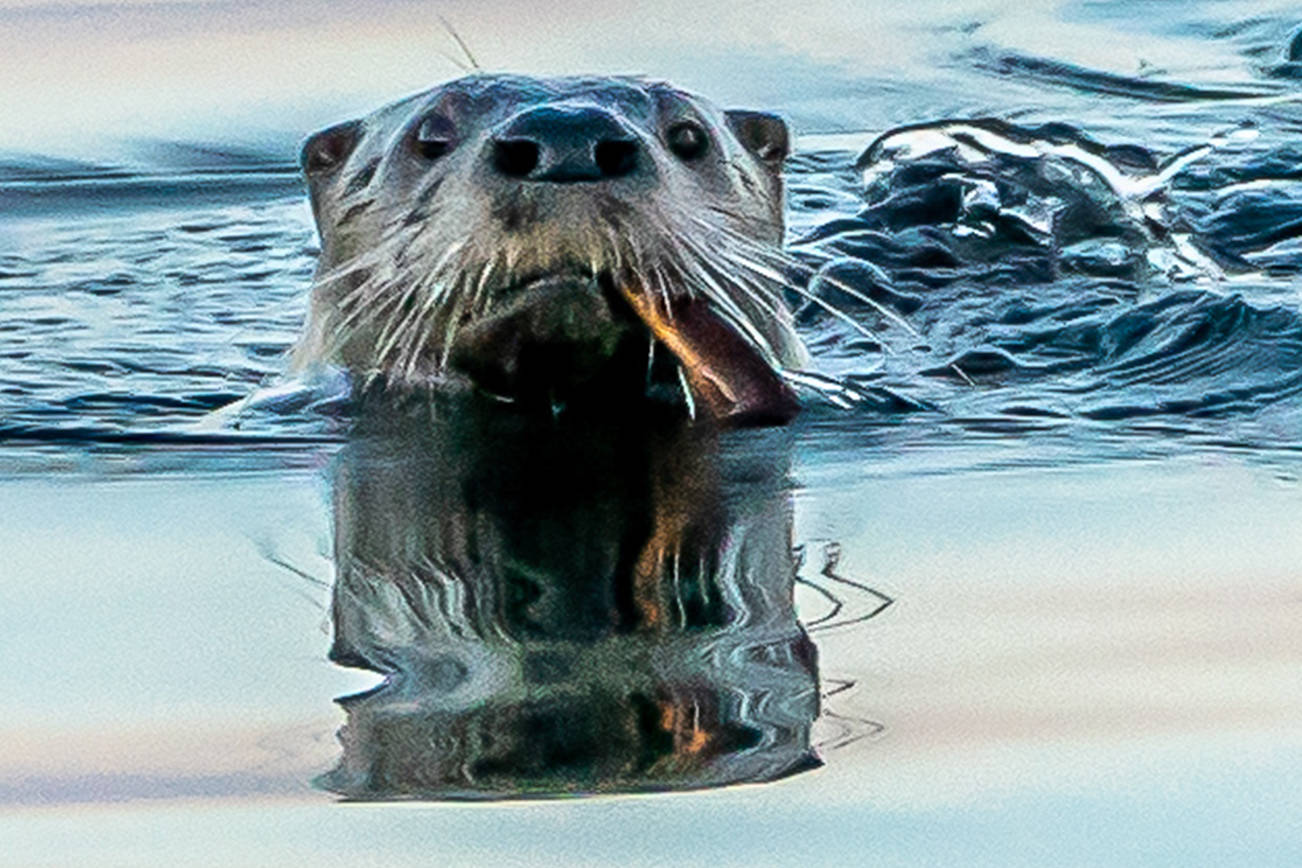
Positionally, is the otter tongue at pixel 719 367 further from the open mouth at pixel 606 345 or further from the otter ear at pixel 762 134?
the otter ear at pixel 762 134

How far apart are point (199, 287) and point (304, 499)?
2.62 meters

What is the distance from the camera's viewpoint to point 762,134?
5223 millimetres

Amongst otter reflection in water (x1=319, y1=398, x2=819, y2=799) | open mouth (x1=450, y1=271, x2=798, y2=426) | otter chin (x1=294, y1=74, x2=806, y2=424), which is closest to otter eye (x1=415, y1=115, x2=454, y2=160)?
otter chin (x1=294, y1=74, x2=806, y2=424)

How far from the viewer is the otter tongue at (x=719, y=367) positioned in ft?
15.4

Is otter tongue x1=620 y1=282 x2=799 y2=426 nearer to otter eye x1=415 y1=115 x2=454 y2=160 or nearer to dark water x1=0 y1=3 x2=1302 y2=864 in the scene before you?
dark water x1=0 y1=3 x2=1302 y2=864

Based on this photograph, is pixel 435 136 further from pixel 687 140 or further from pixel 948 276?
pixel 948 276

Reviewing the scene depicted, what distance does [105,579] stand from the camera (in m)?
3.85

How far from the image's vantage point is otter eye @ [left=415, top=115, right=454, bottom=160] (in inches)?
187

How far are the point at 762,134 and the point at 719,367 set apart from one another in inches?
22.5

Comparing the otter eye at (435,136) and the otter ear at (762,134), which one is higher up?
the otter eye at (435,136)

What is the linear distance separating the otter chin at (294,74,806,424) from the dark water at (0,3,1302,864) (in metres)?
0.11

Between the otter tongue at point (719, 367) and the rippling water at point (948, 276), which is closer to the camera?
the otter tongue at point (719, 367)

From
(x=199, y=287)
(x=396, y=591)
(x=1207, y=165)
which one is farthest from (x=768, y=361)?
(x=1207, y=165)

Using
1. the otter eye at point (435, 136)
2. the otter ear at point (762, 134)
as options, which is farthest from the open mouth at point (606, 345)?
the otter ear at point (762, 134)
